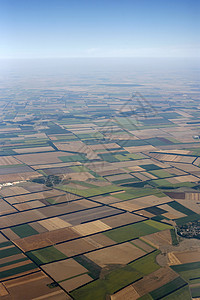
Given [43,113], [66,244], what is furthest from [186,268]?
[43,113]

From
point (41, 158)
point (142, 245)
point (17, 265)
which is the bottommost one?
point (142, 245)

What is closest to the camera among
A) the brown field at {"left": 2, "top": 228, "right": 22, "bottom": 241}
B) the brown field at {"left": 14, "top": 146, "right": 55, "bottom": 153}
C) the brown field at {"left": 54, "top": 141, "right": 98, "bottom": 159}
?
the brown field at {"left": 2, "top": 228, "right": 22, "bottom": 241}

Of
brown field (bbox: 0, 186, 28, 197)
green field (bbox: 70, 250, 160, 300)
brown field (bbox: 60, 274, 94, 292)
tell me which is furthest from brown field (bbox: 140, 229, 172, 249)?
brown field (bbox: 0, 186, 28, 197)

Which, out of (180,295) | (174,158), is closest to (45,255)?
(180,295)

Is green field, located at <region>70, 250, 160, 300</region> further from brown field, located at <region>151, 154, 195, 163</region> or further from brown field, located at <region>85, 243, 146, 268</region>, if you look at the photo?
brown field, located at <region>151, 154, 195, 163</region>

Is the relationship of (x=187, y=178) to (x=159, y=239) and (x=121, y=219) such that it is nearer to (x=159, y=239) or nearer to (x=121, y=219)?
(x=121, y=219)
